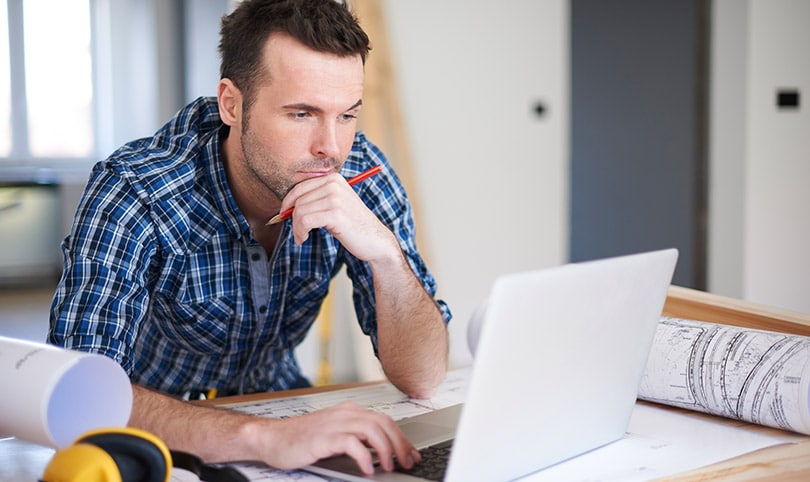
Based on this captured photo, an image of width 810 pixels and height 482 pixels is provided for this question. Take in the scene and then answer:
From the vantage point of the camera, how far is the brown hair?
54.1 inches

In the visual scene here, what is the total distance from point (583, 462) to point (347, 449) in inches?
10.3

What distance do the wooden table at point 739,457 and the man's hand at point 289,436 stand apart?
149mm

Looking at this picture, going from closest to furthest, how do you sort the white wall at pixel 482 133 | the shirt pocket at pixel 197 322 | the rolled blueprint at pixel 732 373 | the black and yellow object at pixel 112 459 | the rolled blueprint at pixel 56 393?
A: the black and yellow object at pixel 112 459 → the rolled blueprint at pixel 56 393 → the rolled blueprint at pixel 732 373 → the shirt pocket at pixel 197 322 → the white wall at pixel 482 133

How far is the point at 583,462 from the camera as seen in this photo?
0.98 metres

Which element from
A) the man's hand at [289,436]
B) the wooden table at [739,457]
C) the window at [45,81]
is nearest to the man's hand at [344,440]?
the man's hand at [289,436]

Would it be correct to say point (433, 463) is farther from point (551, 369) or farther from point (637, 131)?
point (637, 131)

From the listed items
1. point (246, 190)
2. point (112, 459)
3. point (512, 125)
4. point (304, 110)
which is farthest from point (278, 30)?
point (512, 125)

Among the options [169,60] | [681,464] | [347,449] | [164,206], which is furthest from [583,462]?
[169,60]

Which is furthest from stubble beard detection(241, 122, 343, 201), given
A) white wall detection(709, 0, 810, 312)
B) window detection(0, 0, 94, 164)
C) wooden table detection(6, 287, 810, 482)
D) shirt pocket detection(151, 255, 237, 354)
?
window detection(0, 0, 94, 164)

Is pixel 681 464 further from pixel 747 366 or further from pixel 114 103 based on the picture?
pixel 114 103

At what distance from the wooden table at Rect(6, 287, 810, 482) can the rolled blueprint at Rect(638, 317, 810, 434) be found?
34 mm

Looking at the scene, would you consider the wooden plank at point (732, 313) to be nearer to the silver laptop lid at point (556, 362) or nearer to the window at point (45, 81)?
the silver laptop lid at point (556, 362)

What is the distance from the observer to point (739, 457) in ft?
3.30

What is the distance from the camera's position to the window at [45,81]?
5188mm
